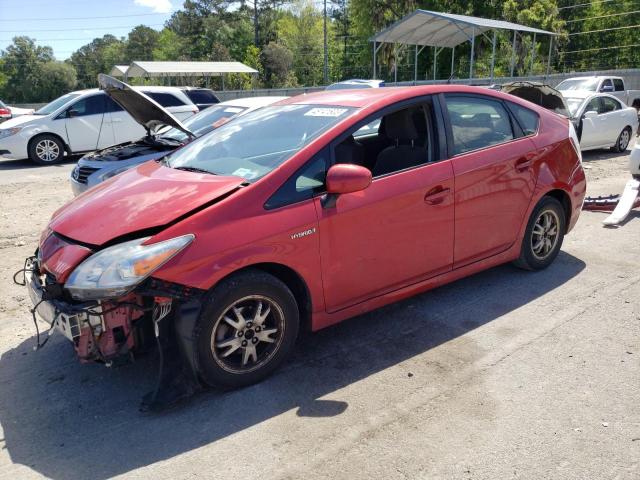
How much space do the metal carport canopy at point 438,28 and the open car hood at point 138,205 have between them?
2319 centimetres

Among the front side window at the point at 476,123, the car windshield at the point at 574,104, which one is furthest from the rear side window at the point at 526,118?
the car windshield at the point at 574,104

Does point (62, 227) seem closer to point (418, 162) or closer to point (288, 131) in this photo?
point (288, 131)

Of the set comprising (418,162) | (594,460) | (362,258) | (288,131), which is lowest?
(594,460)

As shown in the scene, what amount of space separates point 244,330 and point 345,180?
1075mm

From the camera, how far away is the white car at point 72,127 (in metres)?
12.7

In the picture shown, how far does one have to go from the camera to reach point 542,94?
1055 centimetres

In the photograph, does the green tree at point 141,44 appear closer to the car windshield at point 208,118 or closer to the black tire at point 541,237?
the car windshield at point 208,118

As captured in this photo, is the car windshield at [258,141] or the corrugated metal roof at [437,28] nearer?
the car windshield at [258,141]

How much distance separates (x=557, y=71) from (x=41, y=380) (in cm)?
5264

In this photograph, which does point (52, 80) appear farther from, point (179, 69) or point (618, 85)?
point (618, 85)

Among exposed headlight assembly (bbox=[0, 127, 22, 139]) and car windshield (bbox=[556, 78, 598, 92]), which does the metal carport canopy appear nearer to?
car windshield (bbox=[556, 78, 598, 92])

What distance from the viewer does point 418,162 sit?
4.01 metres

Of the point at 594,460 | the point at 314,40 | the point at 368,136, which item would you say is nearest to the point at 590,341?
the point at 594,460

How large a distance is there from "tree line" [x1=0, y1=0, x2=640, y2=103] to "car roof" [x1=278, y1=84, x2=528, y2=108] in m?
30.1
